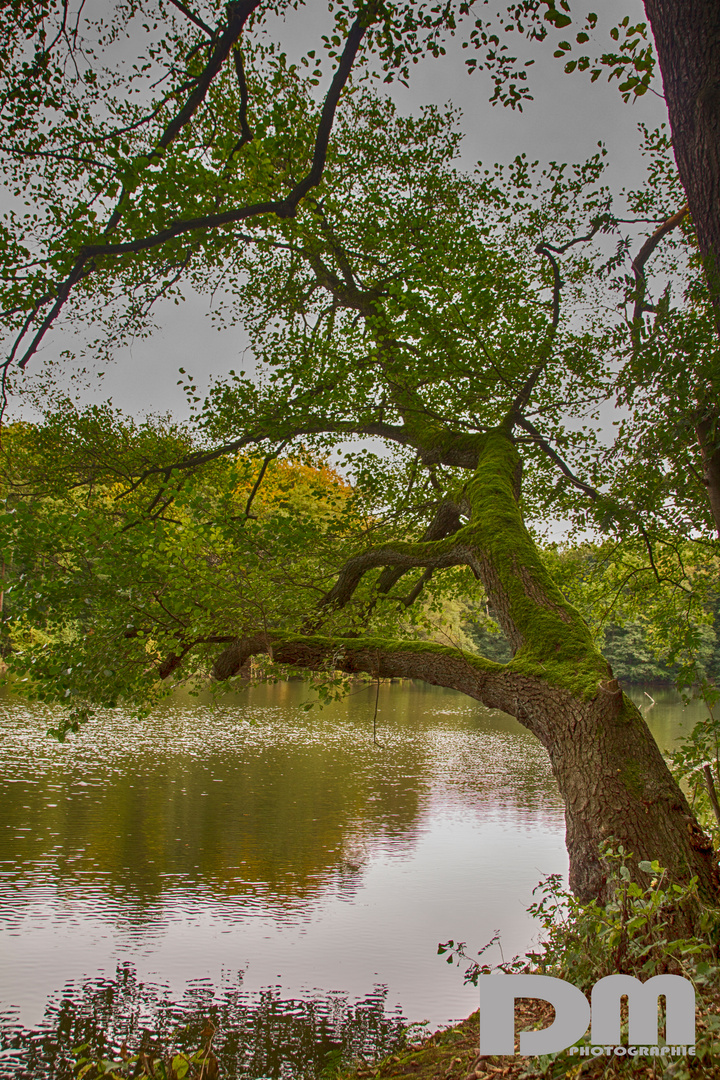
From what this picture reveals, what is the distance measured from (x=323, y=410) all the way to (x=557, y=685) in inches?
146

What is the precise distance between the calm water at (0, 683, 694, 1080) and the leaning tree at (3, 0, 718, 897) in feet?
Answer: 7.30

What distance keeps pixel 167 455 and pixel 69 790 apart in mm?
9097

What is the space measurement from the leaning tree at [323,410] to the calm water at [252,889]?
7.30 ft

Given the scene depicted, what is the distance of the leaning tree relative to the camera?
453 centimetres

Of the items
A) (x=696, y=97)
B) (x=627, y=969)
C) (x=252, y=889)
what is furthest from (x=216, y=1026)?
(x=696, y=97)

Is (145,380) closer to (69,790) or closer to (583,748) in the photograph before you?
(69,790)

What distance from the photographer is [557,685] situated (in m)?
5.01

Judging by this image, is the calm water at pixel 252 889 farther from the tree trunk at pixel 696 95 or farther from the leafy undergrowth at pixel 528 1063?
the tree trunk at pixel 696 95

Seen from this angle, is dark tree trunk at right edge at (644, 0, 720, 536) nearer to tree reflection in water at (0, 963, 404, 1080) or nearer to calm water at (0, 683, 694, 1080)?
calm water at (0, 683, 694, 1080)

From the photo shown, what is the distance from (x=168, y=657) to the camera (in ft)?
19.9

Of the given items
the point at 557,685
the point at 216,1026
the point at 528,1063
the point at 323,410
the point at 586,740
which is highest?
the point at 323,410

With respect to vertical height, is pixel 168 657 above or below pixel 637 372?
below

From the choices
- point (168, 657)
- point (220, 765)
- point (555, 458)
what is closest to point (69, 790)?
point (220, 765)
